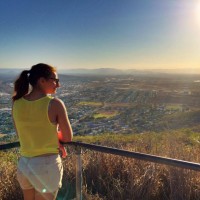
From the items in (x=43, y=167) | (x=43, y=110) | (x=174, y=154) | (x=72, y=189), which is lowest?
(x=72, y=189)

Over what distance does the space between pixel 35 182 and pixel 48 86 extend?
668 millimetres

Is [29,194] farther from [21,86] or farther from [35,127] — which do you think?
[21,86]

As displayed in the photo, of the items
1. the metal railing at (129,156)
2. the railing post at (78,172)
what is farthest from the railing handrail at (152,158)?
the railing post at (78,172)

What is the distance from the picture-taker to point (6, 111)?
10602mm

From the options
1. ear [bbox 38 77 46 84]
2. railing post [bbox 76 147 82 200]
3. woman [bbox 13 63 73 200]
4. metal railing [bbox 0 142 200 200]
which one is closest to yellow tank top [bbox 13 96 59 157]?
woman [bbox 13 63 73 200]

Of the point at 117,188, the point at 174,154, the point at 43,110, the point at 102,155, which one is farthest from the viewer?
the point at 102,155

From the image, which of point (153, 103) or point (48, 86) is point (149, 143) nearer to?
point (48, 86)

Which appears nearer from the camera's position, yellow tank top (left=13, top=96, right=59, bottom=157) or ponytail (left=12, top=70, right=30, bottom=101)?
yellow tank top (left=13, top=96, right=59, bottom=157)

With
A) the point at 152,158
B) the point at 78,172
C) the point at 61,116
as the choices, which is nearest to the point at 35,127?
the point at 61,116

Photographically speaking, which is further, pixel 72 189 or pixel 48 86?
pixel 72 189

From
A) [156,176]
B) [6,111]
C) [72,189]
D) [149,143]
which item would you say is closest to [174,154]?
[156,176]

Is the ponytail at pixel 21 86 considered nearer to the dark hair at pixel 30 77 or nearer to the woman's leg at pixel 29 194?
the dark hair at pixel 30 77

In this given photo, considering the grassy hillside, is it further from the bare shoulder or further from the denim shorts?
the bare shoulder

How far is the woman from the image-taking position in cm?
238
